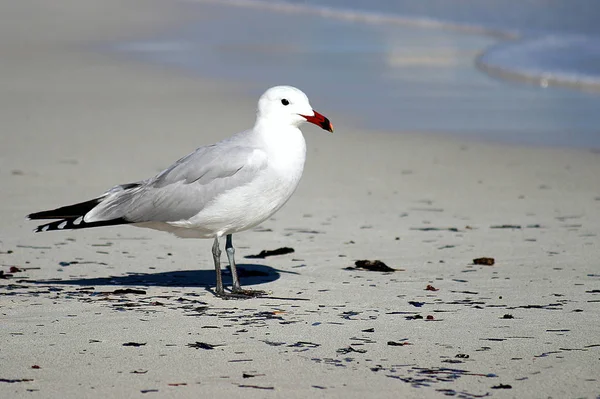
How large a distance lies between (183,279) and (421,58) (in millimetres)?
13358

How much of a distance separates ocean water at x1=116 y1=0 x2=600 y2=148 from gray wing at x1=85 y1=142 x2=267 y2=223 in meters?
6.21

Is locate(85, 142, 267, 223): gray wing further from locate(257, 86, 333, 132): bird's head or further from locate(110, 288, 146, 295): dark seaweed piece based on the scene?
locate(110, 288, 146, 295): dark seaweed piece

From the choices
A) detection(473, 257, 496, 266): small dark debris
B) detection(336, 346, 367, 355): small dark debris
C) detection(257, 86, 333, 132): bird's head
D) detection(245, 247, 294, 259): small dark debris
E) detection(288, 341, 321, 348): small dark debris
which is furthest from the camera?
detection(245, 247, 294, 259): small dark debris

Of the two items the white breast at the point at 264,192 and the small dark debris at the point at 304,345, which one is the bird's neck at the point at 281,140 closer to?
the white breast at the point at 264,192

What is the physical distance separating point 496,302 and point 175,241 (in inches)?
110

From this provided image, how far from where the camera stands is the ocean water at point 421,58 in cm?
1391

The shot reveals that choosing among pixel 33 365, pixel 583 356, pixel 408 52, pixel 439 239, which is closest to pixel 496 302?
pixel 583 356

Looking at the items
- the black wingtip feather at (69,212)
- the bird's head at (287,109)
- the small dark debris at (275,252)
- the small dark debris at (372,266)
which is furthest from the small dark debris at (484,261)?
the black wingtip feather at (69,212)

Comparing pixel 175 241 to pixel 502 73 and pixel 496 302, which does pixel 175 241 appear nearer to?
pixel 496 302

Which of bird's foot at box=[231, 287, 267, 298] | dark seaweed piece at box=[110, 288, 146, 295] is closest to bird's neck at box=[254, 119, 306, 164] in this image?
bird's foot at box=[231, 287, 267, 298]

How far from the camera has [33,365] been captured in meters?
5.04

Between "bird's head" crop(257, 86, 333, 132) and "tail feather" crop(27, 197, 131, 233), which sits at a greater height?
"bird's head" crop(257, 86, 333, 132)

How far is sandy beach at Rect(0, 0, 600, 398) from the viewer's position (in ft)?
16.2

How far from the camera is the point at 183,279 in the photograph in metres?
7.17
